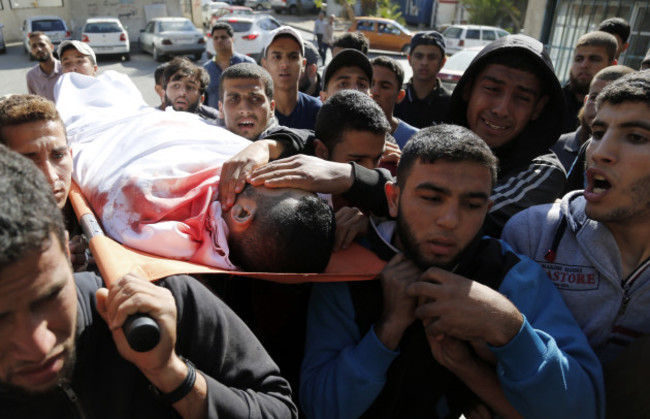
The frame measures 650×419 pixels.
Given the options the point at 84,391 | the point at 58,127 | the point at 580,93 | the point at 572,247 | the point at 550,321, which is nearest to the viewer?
the point at 84,391

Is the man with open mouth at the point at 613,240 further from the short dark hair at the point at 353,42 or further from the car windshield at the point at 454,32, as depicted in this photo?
the car windshield at the point at 454,32

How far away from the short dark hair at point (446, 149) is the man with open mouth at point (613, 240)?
0.40 meters

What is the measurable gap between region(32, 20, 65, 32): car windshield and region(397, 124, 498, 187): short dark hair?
22.4 meters

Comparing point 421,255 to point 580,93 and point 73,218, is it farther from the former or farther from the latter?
point 580,93

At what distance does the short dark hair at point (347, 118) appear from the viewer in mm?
2326

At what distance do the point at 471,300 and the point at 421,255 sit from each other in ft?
0.91

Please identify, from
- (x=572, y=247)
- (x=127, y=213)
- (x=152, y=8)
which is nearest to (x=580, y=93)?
(x=572, y=247)

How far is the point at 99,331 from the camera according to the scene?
1.37m

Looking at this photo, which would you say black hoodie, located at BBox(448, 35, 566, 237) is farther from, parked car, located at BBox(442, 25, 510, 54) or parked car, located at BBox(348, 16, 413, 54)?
parked car, located at BBox(348, 16, 413, 54)

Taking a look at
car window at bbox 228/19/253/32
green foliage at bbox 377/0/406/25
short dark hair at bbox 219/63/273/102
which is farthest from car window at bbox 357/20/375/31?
short dark hair at bbox 219/63/273/102

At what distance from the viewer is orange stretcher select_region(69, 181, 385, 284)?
1350mm

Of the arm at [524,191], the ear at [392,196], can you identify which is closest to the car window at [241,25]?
the arm at [524,191]

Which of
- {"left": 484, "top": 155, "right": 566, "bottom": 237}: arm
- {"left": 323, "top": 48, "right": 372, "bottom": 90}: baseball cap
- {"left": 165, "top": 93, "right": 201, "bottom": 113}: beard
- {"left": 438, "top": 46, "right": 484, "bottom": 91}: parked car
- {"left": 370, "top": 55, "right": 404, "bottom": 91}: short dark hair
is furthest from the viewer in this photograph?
{"left": 438, "top": 46, "right": 484, "bottom": 91}: parked car

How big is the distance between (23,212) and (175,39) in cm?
1922
